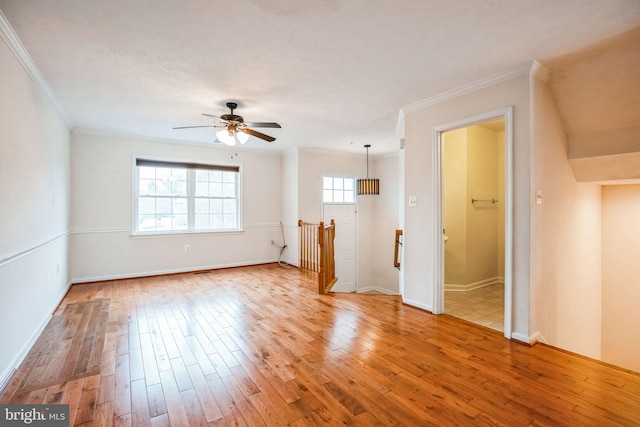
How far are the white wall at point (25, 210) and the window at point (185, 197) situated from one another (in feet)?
4.96

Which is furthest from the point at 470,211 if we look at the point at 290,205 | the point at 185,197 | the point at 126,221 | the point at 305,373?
the point at 126,221

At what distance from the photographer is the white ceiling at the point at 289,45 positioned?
6.16 ft

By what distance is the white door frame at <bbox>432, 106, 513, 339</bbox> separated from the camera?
2721 mm

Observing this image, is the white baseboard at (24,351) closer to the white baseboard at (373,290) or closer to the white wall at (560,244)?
the white wall at (560,244)

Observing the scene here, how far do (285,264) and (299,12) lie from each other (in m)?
5.15

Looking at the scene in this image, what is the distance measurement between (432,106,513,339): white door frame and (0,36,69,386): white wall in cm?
385

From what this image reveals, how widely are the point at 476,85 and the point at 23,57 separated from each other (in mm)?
4100

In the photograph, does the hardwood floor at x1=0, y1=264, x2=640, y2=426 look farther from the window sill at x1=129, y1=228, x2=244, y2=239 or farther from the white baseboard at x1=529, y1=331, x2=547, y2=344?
the window sill at x1=129, y1=228, x2=244, y2=239

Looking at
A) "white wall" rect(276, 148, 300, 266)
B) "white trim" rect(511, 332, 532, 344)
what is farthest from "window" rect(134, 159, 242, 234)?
"white trim" rect(511, 332, 532, 344)

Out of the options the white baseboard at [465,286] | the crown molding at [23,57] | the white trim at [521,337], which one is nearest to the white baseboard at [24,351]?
the crown molding at [23,57]

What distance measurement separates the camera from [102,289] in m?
4.46

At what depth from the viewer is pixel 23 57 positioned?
94.0 inches

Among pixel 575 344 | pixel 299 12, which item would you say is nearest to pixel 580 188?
pixel 575 344

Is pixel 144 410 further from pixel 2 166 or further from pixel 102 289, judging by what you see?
pixel 102 289
